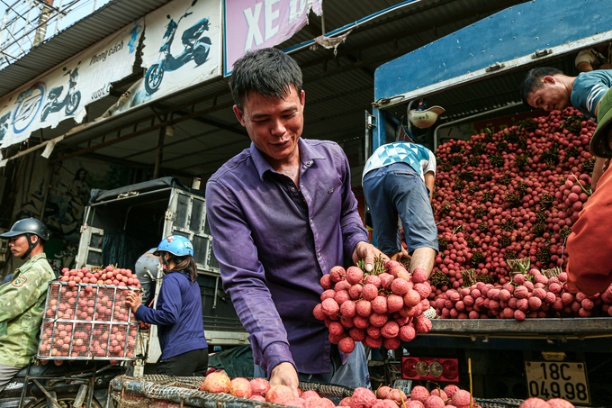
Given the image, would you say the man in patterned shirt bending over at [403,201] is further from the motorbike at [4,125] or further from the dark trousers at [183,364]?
the motorbike at [4,125]

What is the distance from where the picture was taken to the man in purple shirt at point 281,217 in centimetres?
189

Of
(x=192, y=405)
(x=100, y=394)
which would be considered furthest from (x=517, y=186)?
(x=100, y=394)

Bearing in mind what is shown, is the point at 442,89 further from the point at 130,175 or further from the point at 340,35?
the point at 130,175

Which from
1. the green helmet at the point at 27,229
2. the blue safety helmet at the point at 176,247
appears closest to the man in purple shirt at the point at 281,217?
the blue safety helmet at the point at 176,247

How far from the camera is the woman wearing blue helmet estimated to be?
5.26 meters

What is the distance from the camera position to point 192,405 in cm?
132

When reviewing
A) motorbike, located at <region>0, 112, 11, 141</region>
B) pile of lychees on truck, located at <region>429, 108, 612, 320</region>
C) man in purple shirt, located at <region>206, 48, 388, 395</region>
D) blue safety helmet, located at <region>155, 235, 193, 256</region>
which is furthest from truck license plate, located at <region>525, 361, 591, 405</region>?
motorbike, located at <region>0, 112, 11, 141</region>

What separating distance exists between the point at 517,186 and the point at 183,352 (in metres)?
4.21

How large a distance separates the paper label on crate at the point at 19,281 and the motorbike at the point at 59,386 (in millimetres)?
993

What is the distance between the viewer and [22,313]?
5203 mm

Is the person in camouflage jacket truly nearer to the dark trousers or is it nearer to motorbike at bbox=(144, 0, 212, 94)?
the dark trousers

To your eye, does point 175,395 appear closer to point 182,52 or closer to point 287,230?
point 287,230

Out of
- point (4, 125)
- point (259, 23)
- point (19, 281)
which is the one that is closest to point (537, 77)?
point (259, 23)

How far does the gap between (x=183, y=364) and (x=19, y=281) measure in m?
2.12
